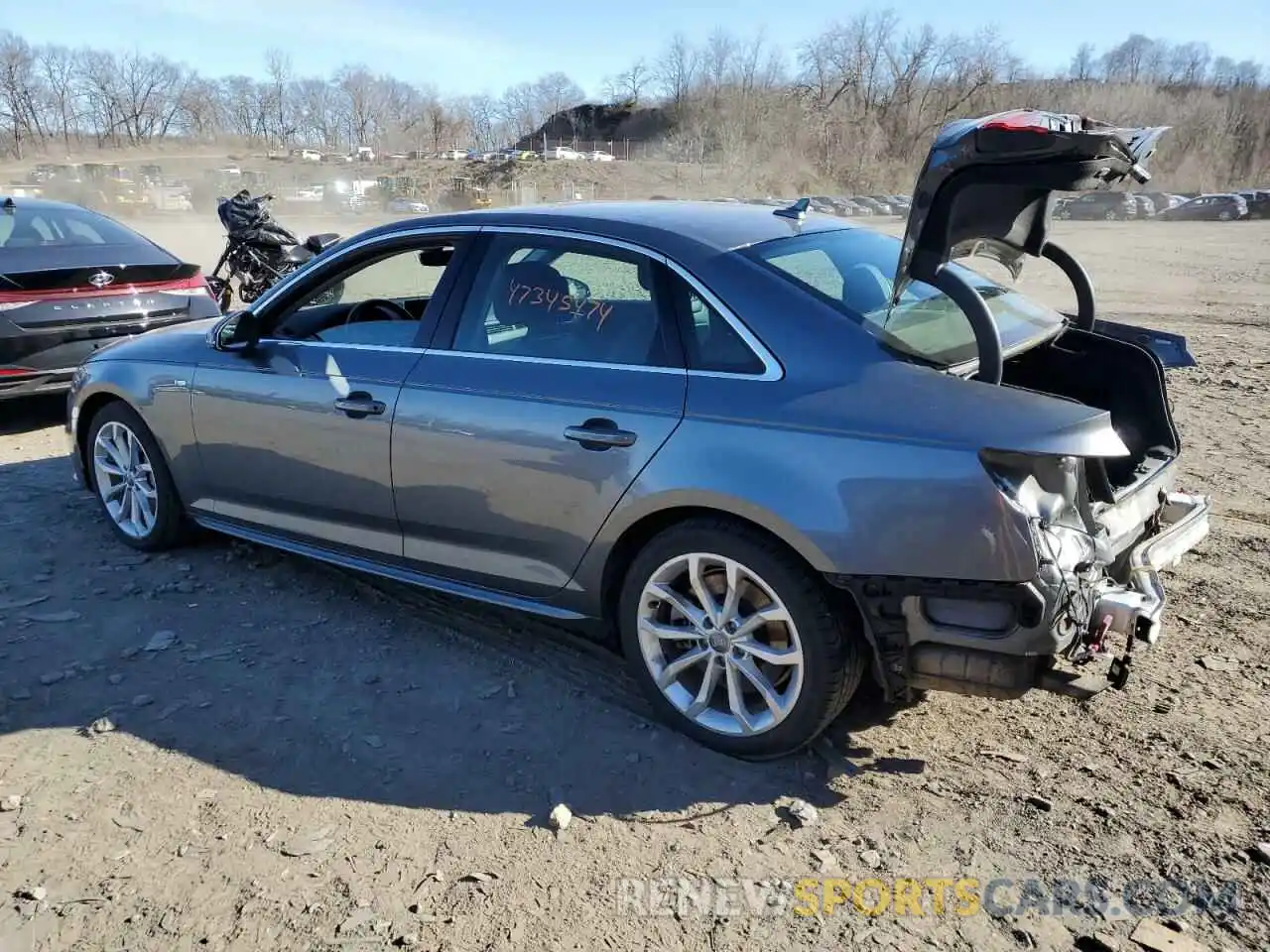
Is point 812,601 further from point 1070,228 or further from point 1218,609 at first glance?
point 1070,228

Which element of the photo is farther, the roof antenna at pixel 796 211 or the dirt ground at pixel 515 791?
the roof antenna at pixel 796 211

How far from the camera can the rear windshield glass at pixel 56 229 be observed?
7453mm

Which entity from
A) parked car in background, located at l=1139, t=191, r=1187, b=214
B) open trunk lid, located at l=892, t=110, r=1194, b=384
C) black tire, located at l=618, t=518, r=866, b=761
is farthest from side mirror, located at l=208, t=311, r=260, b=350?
parked car in background, located at l=1139, t=191, r=1187, b=214

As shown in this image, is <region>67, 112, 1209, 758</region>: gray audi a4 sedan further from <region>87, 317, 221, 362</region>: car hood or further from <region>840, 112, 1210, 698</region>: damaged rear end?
<region>87, 317, 221, 362</region>: car hood

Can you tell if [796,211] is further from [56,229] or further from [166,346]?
[56,229]

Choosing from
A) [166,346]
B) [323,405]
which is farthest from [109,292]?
[323,405]

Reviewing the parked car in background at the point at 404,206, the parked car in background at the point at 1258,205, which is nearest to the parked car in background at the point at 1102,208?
the parked car in background at the point at 1258,205

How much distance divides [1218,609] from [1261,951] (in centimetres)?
200

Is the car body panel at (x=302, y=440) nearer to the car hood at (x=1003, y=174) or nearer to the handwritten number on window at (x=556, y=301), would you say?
the handwritten number on window at (x=556, y=301)

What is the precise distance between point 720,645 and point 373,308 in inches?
89.7

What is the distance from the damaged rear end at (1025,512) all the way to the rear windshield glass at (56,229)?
7.07 metres

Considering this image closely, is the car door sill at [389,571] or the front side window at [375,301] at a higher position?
the front side window at [375,301]

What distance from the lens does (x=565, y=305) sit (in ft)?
11.7

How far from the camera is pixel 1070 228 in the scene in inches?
1209
